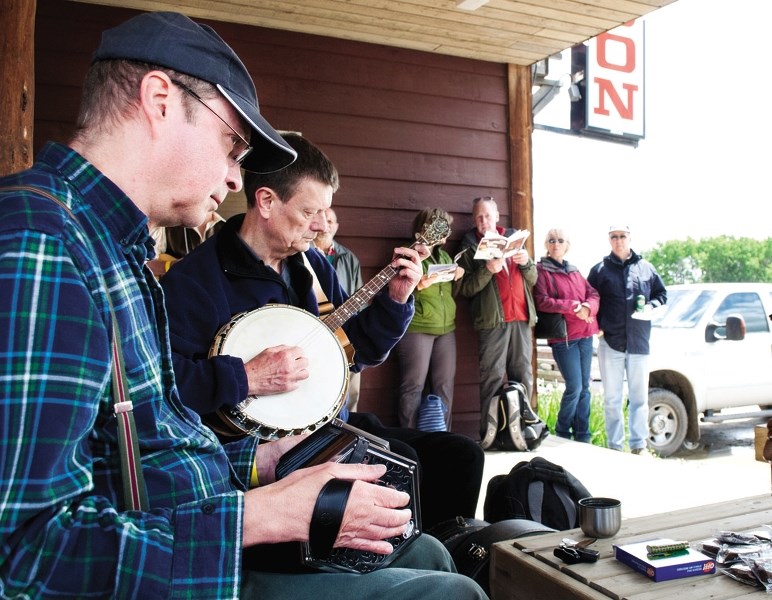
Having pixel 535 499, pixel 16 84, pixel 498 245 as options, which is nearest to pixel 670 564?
pixel 535 499

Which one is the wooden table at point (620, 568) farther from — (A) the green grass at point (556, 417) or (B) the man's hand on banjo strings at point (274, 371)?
(A) the green grass at point (556, 417)

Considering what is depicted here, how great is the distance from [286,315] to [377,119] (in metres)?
3.54

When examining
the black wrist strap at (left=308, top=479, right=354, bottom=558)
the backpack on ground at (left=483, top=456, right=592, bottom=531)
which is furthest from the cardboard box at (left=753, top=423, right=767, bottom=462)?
the black wrist strap at (left=308, top=479, right=354, bottom=558)

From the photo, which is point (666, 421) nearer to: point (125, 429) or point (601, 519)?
point (601, 519)

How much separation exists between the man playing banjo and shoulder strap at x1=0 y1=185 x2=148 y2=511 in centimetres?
84

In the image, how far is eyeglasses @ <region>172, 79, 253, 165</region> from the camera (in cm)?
106

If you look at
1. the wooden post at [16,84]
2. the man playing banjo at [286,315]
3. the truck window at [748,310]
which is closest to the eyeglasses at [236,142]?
the man playing banjo at [286,315]

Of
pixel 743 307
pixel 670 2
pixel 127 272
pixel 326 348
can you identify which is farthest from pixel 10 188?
pixel 743 307

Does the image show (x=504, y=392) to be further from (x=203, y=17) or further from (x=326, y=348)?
(x=203, y=17)

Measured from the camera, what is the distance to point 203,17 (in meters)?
4.66

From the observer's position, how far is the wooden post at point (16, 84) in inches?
132

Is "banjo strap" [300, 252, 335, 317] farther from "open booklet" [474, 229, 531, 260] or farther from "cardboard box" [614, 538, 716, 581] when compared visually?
"open booklet" [474, 229, 531, 260]

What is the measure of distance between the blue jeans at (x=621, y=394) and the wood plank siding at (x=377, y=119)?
1.16 meters

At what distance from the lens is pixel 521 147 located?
19.3 feet
